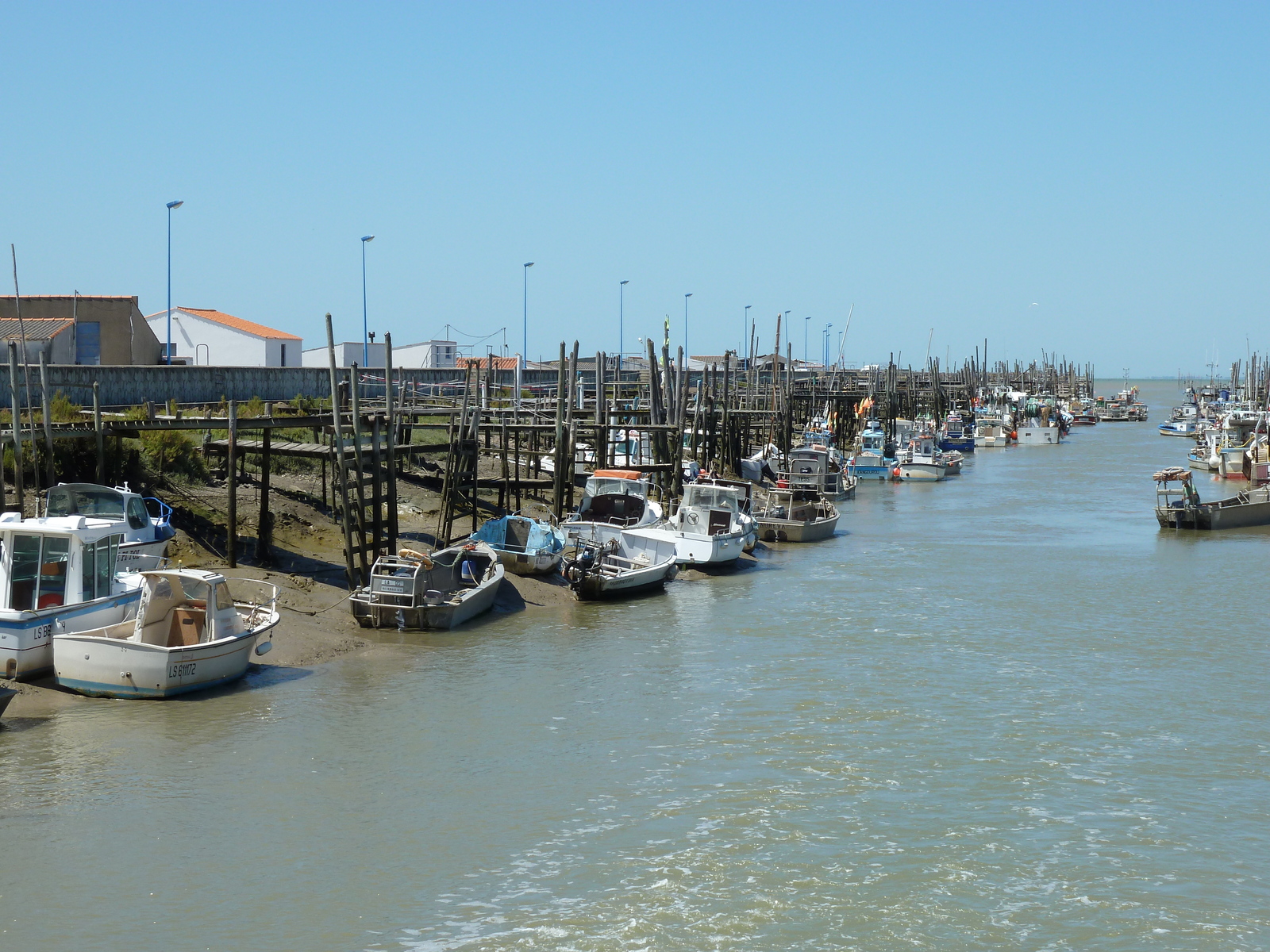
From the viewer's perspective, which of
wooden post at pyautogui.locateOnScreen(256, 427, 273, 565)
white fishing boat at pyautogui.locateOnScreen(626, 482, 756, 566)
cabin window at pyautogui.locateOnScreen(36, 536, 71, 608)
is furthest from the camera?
white fishing boat at pyautogui.locateOnScreen(626, 482, 756, 566)

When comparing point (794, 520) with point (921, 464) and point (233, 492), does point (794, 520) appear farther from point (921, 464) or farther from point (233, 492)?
point (921, 464)

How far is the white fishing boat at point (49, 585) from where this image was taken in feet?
58.3

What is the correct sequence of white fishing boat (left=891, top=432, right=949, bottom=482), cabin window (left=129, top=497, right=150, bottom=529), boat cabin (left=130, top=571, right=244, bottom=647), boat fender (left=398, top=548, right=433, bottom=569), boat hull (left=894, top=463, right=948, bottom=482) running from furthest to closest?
white fishing boat (left=891, top=432, right=949, bottom=482)
boat hull (left=894, top=463, right=948, bottom=482)
boat fender (left=398, top=548, right=433, bottom=569)
cabin window (left=129, top=497, right=150, bottom=529)
boat cabin (left=130, top=571, right=244, bottom=647)

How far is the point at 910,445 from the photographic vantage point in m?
64.9

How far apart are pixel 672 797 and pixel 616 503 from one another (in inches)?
658

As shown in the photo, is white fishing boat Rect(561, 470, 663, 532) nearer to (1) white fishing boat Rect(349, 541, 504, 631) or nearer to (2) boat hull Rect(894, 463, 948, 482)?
(1) white fishing boat Rect(349, 541, 504, 631)

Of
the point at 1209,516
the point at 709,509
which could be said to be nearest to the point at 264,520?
the point at 709,509

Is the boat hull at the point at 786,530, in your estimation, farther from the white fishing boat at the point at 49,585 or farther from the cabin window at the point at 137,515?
the white fishing boat at the point at 49,585

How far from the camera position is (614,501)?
31625mm

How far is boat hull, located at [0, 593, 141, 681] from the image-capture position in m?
17.6

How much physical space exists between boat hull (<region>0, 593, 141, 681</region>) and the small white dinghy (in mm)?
232

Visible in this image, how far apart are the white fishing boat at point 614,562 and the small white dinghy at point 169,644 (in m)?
8.49

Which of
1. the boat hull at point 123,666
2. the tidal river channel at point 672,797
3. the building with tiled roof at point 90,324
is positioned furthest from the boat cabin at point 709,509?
the building with tiled roof at point 90,324

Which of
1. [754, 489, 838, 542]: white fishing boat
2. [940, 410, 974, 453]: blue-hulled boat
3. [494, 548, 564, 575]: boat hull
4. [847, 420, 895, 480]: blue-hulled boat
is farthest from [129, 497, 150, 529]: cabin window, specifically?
[940, 410, 974, 453]: blue-hulled boat
